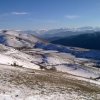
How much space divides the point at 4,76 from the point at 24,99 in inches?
317

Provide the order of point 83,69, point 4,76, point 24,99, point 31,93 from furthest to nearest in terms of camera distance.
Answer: point 83,69
point 4,76
point 31,93
point 24,99

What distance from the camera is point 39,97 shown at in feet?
83.1

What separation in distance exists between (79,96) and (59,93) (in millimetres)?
2098

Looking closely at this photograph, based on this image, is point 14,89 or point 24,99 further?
point 14,89

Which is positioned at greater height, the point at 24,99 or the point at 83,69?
the point at 24,99

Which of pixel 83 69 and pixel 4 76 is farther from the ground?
pixel 4 76

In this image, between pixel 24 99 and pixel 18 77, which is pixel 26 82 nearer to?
pixel 18 77

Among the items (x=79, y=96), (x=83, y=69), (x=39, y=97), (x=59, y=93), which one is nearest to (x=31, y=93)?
(x=39, y=97)

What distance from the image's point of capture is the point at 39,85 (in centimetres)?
2948

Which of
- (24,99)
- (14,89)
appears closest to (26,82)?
(14,89)

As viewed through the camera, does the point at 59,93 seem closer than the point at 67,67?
Yes

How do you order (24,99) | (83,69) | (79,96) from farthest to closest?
1. (83,69)
2. (79,96)
3. (24,99)

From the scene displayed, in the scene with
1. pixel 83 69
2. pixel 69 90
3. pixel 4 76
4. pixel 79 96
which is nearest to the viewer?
pixel 79 96

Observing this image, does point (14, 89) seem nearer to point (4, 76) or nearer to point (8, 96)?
point (8, 96)
